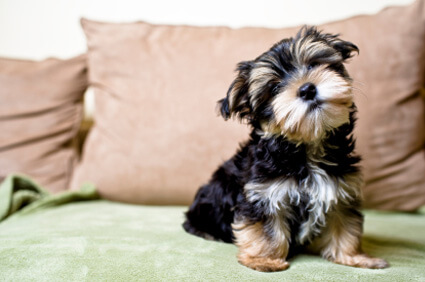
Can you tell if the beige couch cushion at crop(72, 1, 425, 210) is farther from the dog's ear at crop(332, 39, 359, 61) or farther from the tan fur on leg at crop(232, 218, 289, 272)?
the tan fur on leg at crop(232, 218, 289, 272)

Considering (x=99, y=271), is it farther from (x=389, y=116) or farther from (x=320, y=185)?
(x=389, y=116)

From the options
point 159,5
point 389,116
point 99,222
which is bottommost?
point 99,222

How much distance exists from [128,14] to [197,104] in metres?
1.24

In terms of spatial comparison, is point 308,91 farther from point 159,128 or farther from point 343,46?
point 159,128

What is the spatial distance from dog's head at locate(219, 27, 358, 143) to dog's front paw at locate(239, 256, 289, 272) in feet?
1.44

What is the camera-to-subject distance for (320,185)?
5.05 ft

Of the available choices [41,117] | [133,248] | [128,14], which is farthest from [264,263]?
[128,14]

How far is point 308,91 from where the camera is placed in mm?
1419

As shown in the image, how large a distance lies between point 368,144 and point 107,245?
142 cm

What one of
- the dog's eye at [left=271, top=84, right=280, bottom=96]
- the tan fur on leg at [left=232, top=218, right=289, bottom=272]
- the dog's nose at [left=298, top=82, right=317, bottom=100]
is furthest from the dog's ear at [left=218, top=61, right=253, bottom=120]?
the tan fur on leg at [left=232, top=218, right=289, bottom=272]

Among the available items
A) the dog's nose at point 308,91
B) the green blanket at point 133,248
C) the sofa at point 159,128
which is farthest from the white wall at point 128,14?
the dog's nose at point 308,91

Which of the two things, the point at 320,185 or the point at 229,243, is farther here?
the point at 229,243

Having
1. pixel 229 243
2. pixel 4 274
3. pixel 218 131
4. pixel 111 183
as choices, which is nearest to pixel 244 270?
pixel 229 243

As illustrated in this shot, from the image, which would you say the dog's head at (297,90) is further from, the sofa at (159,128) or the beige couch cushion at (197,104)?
the beige couch cushion at (197,104)
